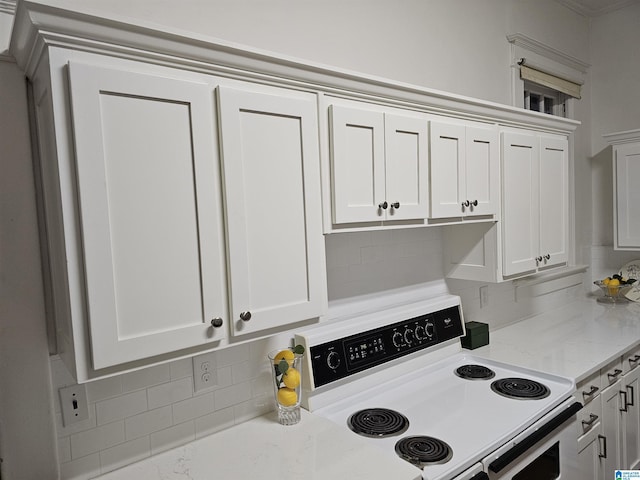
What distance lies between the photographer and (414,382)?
2.14 m

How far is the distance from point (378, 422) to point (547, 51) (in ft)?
10.1

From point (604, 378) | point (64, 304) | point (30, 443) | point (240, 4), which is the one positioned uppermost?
point (240, 4)

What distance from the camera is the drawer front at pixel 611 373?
→ 91.0 inches

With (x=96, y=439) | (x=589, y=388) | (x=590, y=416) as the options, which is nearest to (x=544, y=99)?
(x=589, y=388)

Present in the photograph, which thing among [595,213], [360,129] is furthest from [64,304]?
[595,213]

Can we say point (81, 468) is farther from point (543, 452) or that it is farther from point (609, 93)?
point (609, 93)

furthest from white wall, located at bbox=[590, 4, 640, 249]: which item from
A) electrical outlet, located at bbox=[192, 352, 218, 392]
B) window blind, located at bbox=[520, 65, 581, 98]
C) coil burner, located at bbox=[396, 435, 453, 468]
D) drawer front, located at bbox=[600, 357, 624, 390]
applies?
electrical outlet, located at bbox=[192, 352, 218, 392]

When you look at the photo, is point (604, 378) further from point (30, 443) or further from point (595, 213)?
point (30, 443)

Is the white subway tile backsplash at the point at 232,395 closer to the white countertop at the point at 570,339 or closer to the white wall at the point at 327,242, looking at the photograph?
the white wall at the point at 327,242

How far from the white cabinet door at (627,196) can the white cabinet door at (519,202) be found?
1.60 meters

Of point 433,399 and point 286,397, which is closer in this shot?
point 286,397

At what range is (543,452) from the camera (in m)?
1.81

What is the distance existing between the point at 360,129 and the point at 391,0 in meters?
1.06

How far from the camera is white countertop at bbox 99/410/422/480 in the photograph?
4.50 feet
